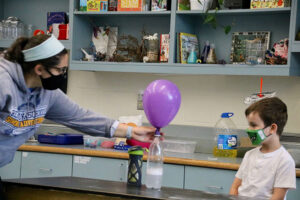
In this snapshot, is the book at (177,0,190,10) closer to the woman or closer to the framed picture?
the framed picture

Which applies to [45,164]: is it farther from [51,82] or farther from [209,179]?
[51,82]

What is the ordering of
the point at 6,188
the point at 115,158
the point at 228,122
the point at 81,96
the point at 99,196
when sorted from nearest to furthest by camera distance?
the point at 99,196 → the point at 6,188 → the point at 115,158 → the point at 228,122 → the point at 81,96

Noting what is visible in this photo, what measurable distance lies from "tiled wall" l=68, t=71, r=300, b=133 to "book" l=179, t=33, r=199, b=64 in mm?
284

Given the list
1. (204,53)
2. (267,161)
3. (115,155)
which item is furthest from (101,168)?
(267,161)

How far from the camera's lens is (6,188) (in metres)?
2.27

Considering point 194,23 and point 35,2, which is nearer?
point 194,23

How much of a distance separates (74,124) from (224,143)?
1.42 meters

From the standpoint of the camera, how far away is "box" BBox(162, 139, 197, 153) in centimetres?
389

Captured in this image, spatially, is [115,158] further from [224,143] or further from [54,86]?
[54,86]

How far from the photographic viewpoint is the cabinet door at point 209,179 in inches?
131

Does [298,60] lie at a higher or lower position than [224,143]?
higher

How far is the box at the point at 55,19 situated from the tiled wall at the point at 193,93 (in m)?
0.44

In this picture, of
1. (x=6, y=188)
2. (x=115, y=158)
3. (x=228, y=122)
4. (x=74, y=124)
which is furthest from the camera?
(x=228, y=122)

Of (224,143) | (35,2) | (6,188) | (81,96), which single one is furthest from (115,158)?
(35,2)
